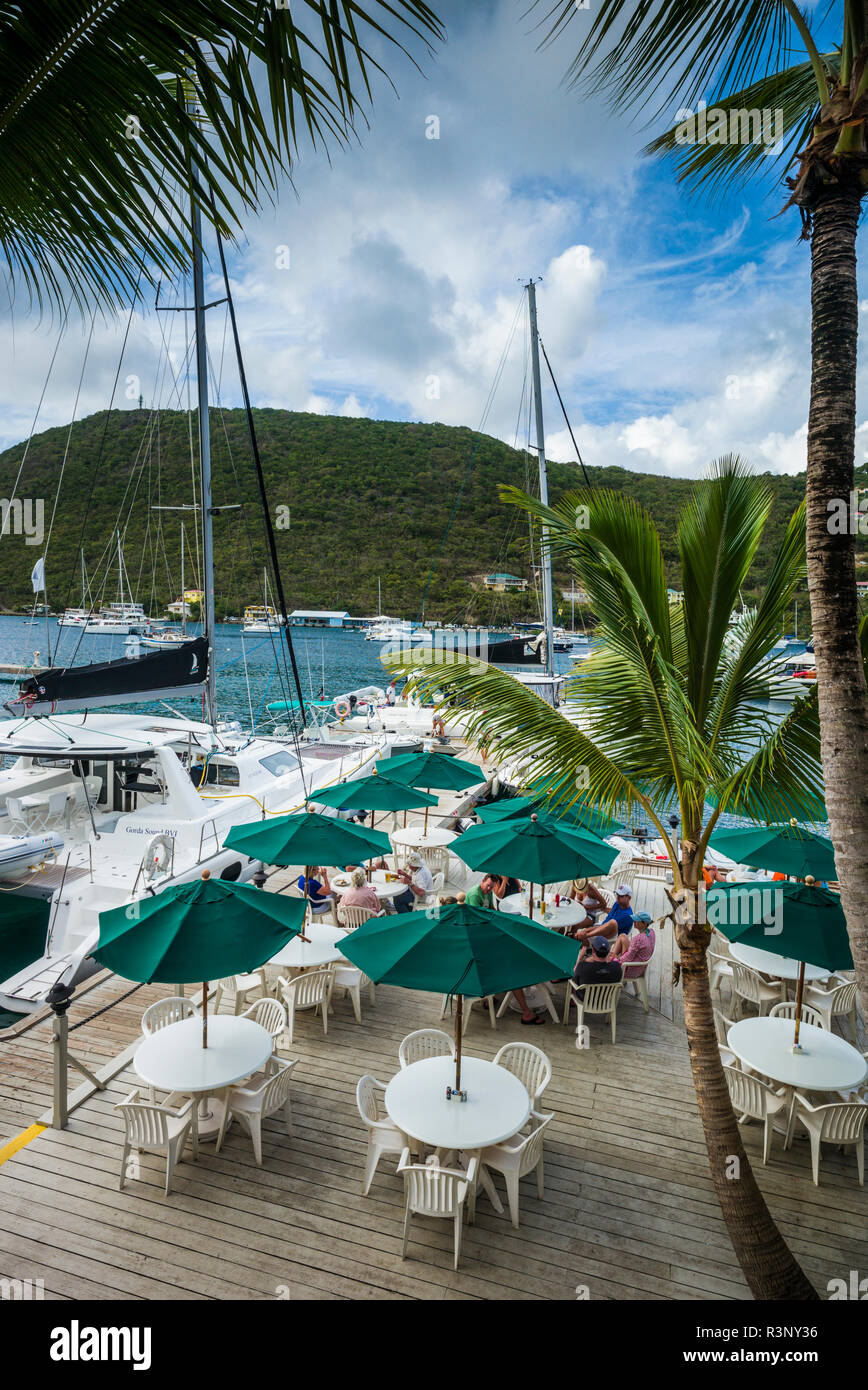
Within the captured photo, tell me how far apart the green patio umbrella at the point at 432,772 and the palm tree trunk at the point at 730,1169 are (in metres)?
6.54

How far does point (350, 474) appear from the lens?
75562 mm

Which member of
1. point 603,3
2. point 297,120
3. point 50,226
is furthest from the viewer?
point 603,3

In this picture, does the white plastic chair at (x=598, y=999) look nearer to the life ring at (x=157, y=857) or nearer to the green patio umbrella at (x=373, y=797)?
the green patio umbrella at (x=373, y=797)

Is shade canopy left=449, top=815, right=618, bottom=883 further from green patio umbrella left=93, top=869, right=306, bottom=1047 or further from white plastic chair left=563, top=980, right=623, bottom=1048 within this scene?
green patio umbrella left=93, top=869, right=306, bottom=1047

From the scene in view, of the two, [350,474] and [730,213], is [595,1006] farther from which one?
[350,474]

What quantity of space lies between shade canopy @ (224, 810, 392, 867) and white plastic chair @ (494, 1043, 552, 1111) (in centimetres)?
289

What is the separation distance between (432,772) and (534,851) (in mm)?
4094

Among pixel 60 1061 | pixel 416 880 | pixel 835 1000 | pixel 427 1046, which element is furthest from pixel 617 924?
pixel 60 1061

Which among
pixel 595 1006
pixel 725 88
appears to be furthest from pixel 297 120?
pixel 595 1006

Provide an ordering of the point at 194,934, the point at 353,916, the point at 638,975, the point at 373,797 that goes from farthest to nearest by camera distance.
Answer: the point at 373,797, the point at 353,916, the point at 638,975, the point at 194,934

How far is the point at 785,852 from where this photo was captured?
835 centimetres

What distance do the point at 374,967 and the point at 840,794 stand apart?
12.1 ft

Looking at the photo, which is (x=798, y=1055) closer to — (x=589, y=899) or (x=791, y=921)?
(x=791, y=921)
